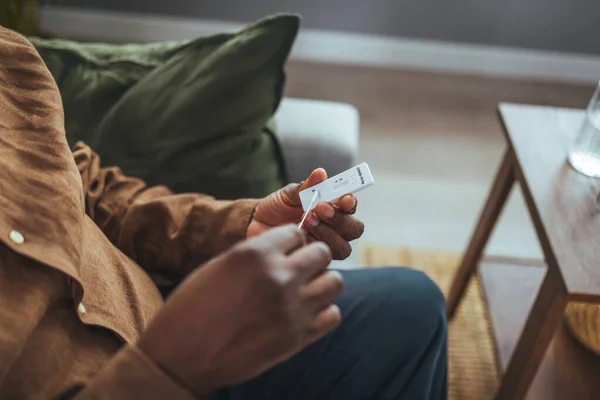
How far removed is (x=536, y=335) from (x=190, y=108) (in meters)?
0.65

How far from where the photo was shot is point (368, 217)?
1.79 meters

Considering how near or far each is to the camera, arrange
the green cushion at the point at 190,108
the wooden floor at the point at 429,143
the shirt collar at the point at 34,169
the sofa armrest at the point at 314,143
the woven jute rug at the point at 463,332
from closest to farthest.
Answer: the shirt collar at the point at 34,169 < the green cushion at the point at 190,108 < the sofa armrest at the point at 314,143 < the woven jute rug at the point at 463,332 < the wooden floor at the point at 429,143

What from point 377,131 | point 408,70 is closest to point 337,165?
point 377,131

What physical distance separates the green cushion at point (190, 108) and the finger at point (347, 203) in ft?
0.94

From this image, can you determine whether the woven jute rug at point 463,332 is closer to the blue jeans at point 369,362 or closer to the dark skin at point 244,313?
the blue jeans at point 369,362

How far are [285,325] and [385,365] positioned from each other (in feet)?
1.13

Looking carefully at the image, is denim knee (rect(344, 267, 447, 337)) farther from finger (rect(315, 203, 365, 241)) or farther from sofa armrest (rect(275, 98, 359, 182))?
sofa armrest (rect(275, 98, 359, 182))

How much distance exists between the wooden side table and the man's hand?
0.32m

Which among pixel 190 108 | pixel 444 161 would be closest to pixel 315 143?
pixel 190 108

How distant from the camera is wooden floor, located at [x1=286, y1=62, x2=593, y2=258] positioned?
5.85 feet

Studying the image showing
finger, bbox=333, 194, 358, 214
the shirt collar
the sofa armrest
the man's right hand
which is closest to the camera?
the man's right hand

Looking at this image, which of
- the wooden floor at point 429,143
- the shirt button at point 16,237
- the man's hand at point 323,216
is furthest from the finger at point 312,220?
the wooden floor at point 429,143

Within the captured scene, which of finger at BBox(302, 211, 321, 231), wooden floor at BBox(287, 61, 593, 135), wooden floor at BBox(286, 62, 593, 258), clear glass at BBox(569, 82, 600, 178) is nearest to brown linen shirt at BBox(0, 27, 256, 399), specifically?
finger at BBox(302, 211, 321, 231)

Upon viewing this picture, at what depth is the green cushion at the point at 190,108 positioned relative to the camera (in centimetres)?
101
